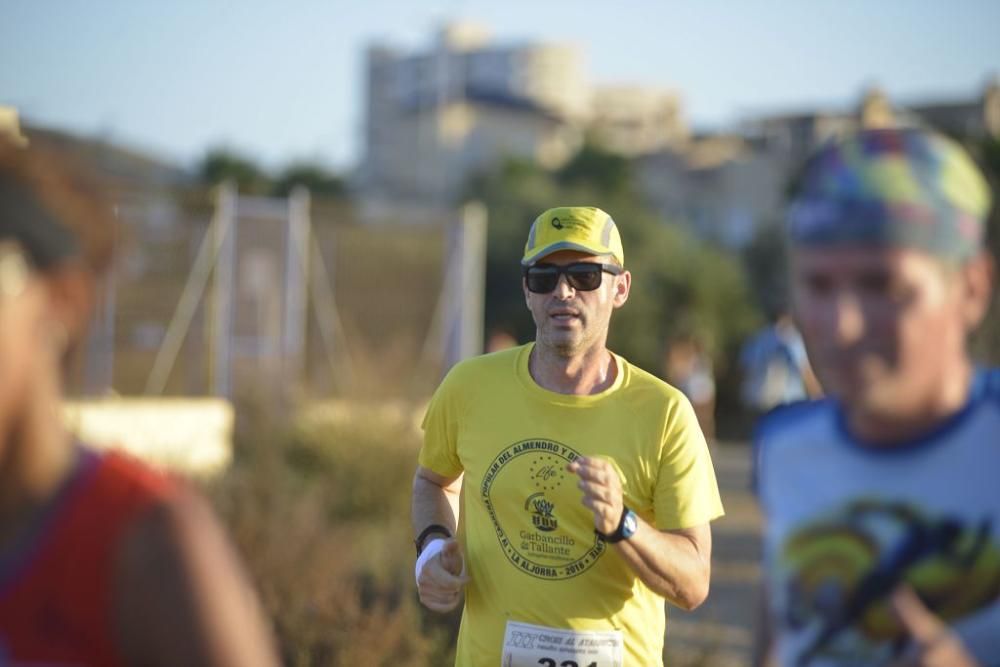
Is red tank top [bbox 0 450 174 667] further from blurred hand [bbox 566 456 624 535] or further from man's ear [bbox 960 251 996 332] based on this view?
blurred hand [bbox 566 456 624 535]

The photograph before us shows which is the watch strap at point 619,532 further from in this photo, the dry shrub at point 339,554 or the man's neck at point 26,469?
the dry shrub at point 339,554

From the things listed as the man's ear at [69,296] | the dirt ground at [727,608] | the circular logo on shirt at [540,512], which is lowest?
the dirt ground at [727,608]

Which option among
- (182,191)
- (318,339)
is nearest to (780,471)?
(182,191)

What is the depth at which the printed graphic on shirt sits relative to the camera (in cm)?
205

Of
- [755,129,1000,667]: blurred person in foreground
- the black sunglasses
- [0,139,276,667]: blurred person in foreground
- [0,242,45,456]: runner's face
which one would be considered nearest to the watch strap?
the black sunglasses

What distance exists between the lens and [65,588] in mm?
1815

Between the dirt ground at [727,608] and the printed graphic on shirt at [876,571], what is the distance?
4971 mm

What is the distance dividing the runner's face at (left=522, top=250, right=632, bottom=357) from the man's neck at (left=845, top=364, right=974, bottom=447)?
1971 mm

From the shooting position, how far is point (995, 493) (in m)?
2.05

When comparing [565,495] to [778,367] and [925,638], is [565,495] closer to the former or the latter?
[925,638]

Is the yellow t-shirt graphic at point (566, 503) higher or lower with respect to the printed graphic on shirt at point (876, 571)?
lower

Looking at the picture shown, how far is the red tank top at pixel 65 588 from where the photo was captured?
181 centimetres

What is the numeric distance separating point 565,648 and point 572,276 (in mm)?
1098

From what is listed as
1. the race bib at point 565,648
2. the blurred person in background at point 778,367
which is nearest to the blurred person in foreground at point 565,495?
the race bib at point 565,648
